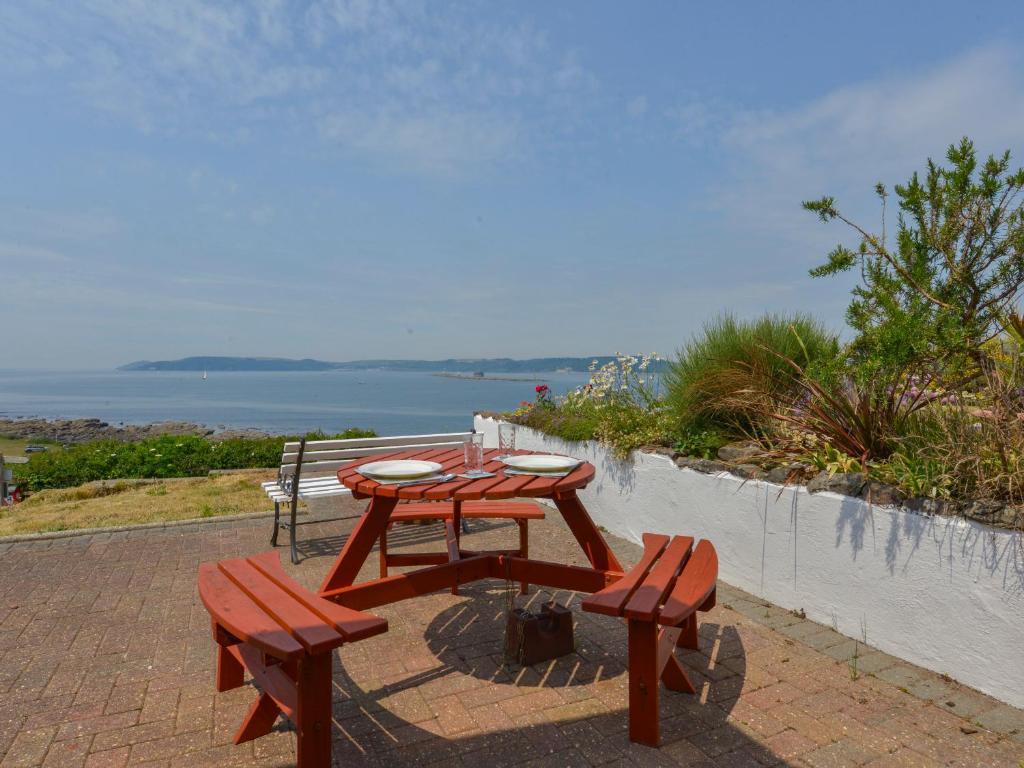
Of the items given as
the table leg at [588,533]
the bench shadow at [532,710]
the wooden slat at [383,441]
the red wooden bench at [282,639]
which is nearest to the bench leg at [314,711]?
the red wooden bench at [282,639]

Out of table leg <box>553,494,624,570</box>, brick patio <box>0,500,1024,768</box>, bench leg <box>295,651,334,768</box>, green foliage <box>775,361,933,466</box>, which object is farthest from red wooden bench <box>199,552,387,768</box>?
green foliage <box>775,361,933,466</box>

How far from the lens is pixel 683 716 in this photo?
2561 mm

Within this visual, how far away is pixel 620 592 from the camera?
7.93 feet

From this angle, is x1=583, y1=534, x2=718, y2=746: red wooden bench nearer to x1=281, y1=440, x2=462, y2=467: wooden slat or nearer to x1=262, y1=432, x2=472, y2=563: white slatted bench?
x1=262, y1=432, x2=472, y2=563: white slatted bench

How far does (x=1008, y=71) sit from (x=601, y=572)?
15.2 ft

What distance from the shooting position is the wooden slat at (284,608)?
1.97m

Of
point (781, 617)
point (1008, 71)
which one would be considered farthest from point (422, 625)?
point (1008, 71)

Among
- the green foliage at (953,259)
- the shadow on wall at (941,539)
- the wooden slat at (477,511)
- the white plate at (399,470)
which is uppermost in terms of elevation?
the green foliage at (953,259)

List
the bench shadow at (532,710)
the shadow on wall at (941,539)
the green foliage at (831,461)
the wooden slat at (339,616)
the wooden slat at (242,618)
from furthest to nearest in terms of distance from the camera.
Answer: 1. the green foliage at (831,461)
2. the shadow on wall at (941,539)
3. the bench shadow at (532,710)
4. the wooden slat at (339,616)
5. the wooden slat at (242,618)

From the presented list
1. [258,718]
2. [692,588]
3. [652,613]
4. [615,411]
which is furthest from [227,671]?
[615,411]

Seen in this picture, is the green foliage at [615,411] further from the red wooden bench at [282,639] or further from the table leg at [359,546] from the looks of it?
the red wooden bench at [282,639]

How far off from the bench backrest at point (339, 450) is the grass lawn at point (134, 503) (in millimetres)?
1521

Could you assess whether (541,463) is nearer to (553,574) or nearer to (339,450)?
(553,574)

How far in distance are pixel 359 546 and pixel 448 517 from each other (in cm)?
104
